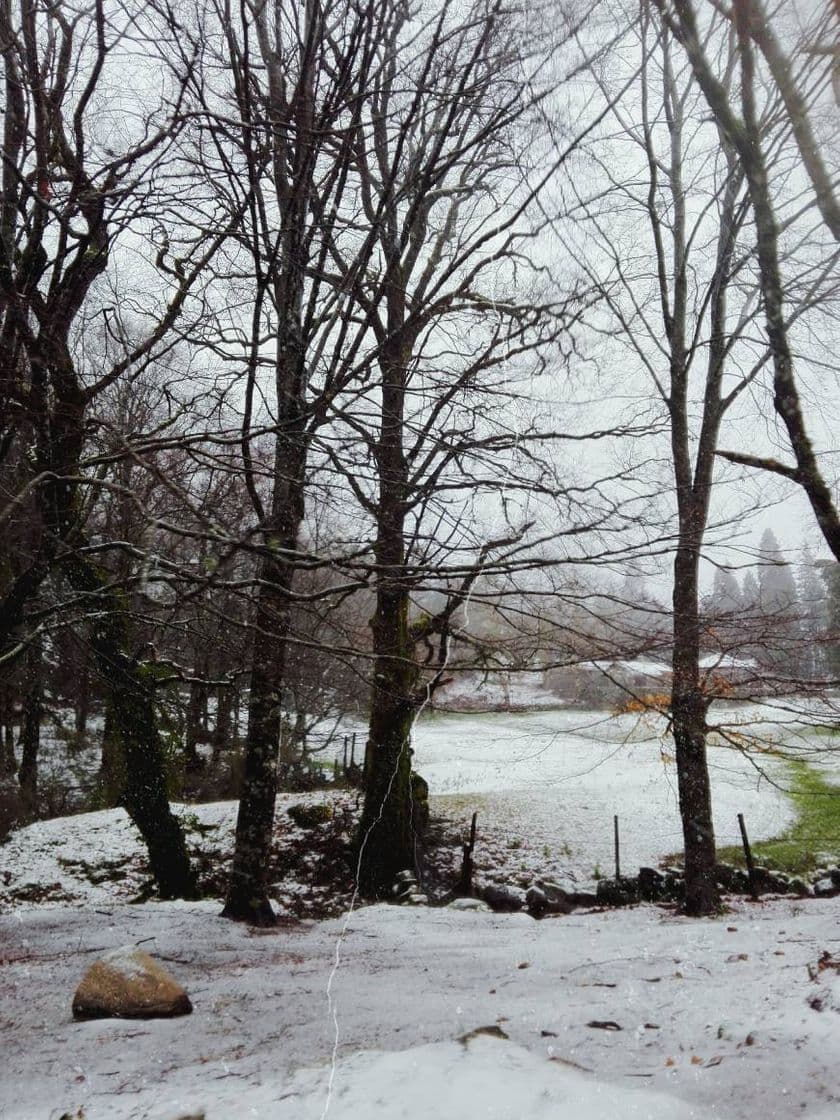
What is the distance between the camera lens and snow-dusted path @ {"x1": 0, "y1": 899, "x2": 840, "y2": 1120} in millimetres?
2010

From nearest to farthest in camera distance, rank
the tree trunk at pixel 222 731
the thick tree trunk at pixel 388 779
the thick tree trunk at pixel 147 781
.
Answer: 1. the thick tree trunk at pixel 147 781
2. the thick tree trunk at pixel 388 779
3. the tree trunk at pixel 222 731

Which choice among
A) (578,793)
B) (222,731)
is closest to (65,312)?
(222,731)

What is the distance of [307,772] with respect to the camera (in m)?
17.5

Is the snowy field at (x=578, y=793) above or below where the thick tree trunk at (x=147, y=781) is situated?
below

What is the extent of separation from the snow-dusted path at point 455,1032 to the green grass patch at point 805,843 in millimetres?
6983

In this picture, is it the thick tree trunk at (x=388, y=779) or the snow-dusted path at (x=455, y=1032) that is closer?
the snow-dusted path at (x=455, y=1032)

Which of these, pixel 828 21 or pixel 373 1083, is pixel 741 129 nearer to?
pixel 828 21

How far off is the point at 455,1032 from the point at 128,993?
1.65 meters

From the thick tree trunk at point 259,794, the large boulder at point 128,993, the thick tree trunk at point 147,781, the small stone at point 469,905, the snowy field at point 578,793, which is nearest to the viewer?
the large boulder at point 128,993

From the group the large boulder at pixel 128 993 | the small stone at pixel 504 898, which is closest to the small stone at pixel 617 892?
the small stone at pixel 504 898

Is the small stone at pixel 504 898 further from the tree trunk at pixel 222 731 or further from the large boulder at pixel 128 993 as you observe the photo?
the tree trunk at pixel 222 731

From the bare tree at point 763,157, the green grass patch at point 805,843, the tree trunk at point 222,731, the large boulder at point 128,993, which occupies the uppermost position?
the bare tree at point 763,157

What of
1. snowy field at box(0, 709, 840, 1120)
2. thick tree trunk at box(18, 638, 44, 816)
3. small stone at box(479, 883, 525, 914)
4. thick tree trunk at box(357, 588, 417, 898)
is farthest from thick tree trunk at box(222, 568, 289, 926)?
thick tree trunk at box(18, 638, 44, 816)

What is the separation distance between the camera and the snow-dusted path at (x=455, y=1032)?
2010mm
